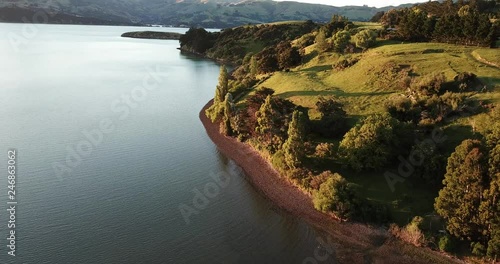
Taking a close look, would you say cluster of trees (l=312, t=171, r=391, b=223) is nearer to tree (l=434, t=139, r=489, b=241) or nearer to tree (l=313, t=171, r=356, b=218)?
tree (l=313, t=171, r=356, b=218)

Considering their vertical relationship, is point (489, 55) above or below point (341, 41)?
below

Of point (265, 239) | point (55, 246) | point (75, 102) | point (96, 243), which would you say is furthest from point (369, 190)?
point (75, 102)

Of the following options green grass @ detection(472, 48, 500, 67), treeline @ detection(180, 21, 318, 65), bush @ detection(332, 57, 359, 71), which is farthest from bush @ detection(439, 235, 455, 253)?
treeline @ detection(180, 21, 318, 65)

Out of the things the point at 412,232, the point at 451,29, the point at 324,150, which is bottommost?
the point at 412,232

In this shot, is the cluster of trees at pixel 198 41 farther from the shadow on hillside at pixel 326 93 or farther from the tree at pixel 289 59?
the shadow on hillside at pixel 326 93

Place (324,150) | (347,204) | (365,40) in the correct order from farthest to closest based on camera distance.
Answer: (365,40)
(324,150)
(347,204)

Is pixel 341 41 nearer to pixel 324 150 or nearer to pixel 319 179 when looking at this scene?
pixel 324 150

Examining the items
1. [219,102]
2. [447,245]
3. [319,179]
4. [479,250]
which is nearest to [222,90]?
[219,102]
